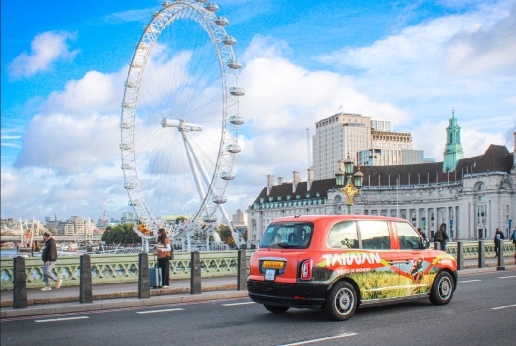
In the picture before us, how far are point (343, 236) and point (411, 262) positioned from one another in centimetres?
217

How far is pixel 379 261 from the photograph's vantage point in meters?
15.0

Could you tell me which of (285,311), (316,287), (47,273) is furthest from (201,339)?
(47,273)

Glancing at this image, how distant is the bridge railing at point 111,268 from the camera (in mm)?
22153

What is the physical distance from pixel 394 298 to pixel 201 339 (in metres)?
5.22

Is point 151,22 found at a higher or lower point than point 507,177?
higher

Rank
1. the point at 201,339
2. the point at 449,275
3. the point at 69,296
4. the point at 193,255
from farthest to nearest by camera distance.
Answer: the point at 193,255
the point at 69,296
the point at 449,275
the point at 201,339

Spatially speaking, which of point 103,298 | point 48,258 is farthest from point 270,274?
point 48,258

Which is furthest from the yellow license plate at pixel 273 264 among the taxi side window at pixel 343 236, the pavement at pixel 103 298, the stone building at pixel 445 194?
the stone building at pixel 445 194

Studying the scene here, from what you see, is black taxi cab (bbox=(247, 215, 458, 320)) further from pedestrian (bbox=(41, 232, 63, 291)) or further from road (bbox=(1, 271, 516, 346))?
pedestrian (bbox=(41, 232, 63, 291))

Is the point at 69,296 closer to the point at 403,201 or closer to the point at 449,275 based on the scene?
the point at 449,275

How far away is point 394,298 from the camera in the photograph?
15.3 m

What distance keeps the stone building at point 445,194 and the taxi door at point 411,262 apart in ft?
418

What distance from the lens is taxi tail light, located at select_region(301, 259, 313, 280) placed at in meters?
13.7

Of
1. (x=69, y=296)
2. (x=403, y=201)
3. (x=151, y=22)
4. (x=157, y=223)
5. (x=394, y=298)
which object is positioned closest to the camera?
(x=394, y=298)
